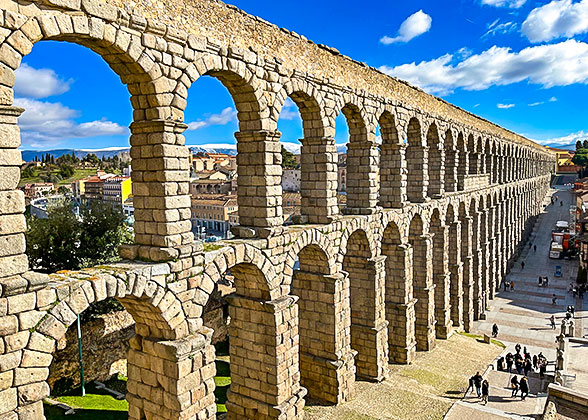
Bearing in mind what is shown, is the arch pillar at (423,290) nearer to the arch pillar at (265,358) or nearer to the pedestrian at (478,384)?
the pedestrian at (478,384)

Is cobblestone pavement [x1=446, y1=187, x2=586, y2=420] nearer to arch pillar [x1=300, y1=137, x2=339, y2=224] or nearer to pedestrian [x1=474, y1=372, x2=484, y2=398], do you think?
pedestrian [x1=474, y1=372, x2=484, y2=398]

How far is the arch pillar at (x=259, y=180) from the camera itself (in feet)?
40.5

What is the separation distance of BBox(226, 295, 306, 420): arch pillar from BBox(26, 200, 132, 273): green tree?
12.4 meters

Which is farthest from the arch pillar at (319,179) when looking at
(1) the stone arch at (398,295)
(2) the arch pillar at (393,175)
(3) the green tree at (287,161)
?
(3) the green tree at (287,161)

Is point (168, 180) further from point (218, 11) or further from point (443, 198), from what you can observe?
point (443, 198)

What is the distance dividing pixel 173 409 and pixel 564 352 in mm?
20952

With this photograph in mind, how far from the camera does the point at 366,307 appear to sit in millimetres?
17938

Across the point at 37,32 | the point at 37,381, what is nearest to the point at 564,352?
the point at 37,381

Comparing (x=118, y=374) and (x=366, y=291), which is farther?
(x=118, y=374)

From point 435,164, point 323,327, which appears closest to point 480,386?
point 323,327

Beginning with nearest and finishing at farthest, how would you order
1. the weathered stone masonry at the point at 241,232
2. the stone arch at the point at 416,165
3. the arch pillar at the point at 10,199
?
the arch pillar at the point at 10,199 → the weathered stone masonry at the point at 241,232 → the stone arch at the point at 416,165

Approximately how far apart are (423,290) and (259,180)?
13.4 m

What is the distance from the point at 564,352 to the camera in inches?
905

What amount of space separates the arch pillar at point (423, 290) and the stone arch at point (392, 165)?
3417 mm
